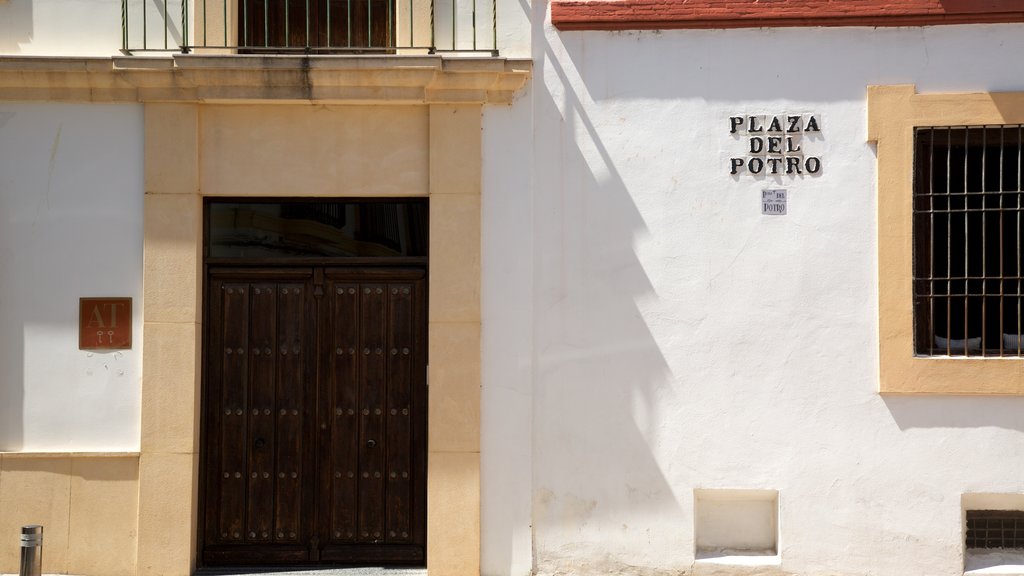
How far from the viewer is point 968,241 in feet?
27.2

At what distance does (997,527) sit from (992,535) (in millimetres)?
67

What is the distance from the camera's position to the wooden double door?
8539 millimetres

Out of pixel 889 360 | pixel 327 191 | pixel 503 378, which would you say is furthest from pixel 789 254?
pixel 327 191

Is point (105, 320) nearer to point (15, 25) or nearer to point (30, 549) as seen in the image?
point (30, 549)

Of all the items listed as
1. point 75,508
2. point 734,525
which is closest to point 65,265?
point 75,508

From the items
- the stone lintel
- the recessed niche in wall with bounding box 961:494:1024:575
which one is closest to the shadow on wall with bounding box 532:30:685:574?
the stone lintel

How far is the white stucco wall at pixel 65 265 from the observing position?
839 cm

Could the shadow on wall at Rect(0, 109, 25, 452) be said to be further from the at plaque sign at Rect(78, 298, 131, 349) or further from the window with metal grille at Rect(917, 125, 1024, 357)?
the window with metal grille at Rect(917, 125, 1024, 357)

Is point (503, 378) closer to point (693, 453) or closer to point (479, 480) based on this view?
point (479, 480)

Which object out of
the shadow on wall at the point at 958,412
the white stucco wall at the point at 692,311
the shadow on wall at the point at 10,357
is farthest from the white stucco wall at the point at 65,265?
the shadow on wall at the point at 958,412

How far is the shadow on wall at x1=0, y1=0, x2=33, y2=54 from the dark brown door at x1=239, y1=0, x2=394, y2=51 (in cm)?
150

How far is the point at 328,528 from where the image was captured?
8.55 metres

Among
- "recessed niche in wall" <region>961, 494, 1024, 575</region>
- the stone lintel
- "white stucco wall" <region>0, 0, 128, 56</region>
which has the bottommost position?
"recessed niche in wall" <region>961, 494, 1024, 575</region>

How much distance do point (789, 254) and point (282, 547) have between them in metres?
4.20
